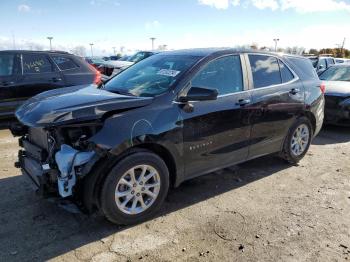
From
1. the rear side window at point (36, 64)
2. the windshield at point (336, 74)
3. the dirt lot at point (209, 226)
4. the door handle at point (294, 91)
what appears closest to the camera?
the dirt lot at point (209, 226)

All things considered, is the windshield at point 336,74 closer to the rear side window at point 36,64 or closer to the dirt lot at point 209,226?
the dirt lot at point 209,226

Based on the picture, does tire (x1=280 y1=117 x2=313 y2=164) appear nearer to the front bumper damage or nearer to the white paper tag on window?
the white paper tag on window

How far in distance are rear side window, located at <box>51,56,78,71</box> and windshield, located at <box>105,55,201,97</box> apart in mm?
3828

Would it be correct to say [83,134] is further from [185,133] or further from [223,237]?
[223,237]

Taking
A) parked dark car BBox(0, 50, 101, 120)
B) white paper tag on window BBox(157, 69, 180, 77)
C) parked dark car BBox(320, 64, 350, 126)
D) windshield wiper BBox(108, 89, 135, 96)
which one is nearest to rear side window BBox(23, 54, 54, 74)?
parked dark car BBox(0, 50, 101, 120)

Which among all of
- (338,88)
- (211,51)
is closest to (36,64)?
(211,51)

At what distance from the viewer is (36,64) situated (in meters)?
7.94

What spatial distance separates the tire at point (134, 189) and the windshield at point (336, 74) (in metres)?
7.03

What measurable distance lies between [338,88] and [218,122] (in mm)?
5190

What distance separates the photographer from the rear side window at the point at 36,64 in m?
7.83

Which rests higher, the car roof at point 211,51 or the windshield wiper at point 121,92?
the car roof at point 211,51

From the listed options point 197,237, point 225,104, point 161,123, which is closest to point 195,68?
point 225,104

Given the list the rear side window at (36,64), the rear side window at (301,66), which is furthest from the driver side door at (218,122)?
the rear side window at (36,64)

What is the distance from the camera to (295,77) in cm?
538
